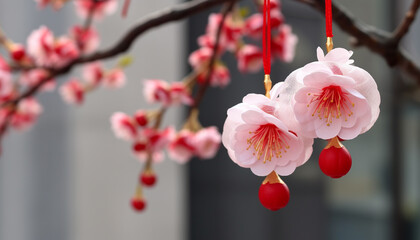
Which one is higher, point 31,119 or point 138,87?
point 138,87

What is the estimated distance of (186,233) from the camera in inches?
69.2

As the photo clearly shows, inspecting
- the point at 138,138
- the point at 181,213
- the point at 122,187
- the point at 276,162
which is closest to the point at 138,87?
the point at 122,187

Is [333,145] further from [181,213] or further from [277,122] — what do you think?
[181,213]

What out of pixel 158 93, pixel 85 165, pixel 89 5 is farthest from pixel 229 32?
pixel 85 165

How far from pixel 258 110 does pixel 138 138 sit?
50cm

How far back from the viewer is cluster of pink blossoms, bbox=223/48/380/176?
0.27m

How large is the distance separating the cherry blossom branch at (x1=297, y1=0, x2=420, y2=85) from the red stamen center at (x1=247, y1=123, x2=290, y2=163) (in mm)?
211

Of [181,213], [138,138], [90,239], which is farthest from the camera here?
[181,213]

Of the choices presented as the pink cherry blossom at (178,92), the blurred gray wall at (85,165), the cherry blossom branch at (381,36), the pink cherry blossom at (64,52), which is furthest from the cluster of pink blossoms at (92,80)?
the blurred gray wall at (85,165)

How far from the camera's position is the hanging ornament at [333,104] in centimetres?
27

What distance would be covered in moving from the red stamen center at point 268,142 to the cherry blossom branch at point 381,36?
0.69ft

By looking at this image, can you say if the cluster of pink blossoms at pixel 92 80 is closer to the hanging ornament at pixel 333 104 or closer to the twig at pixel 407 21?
the twig at pixel 407 21

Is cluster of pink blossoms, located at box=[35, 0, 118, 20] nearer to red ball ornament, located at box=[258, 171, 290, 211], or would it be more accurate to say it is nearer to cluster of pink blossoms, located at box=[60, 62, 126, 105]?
cluster of pink blossoms, located at box=[60, 62, 126, 105]

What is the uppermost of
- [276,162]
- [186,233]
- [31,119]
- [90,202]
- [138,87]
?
[138,87]
